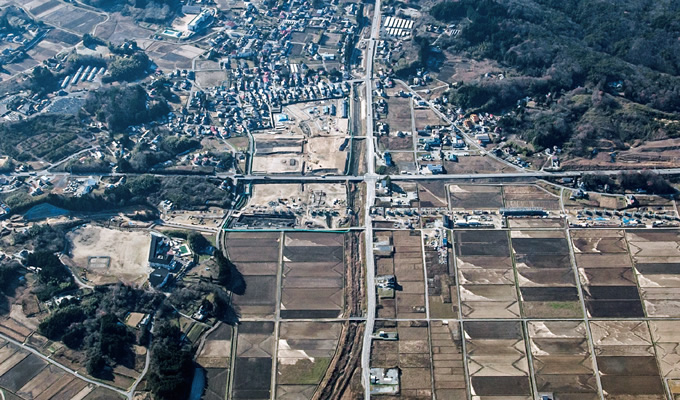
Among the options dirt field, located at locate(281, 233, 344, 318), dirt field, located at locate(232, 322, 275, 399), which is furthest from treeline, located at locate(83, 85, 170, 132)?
dirt field, located at locate(232, 322, 275, 399)

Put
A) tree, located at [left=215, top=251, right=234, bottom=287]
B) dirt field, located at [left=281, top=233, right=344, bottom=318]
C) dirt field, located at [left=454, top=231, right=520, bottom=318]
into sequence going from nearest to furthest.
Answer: dirt field, located at [left=454, top=231, right=520, bottom=318] → dirt field, located at [left=281, top=233, right=344, bottom=318] → tree, located at [left=215, top=251, right=234, bottom=287]

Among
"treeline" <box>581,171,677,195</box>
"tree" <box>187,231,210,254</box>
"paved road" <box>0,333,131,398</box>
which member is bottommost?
"paved road" <box>0,333,131,398</box>

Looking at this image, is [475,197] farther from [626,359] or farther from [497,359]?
[626,359]

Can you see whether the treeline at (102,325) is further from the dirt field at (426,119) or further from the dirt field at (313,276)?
the dirt field at (426,119)

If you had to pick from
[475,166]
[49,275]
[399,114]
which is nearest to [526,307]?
[475,166]

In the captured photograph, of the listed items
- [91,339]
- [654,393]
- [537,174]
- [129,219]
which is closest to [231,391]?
[91,339]

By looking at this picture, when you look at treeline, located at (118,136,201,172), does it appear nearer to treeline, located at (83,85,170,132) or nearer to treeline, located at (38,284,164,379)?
treeline, located at (83,85,170,132)

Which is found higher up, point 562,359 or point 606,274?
point 606,274
